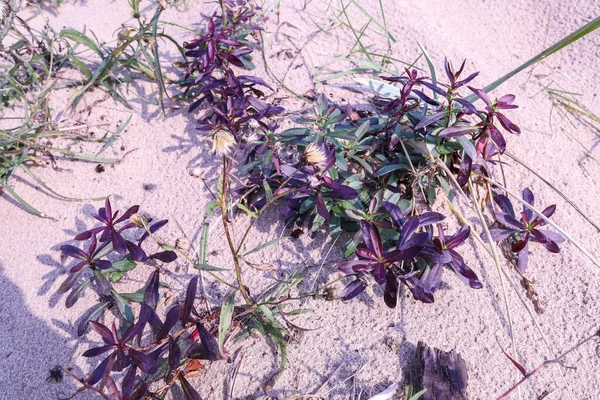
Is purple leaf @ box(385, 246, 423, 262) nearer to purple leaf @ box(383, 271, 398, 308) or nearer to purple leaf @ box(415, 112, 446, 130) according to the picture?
purple leaf @ box(383, 271, 398, 308)

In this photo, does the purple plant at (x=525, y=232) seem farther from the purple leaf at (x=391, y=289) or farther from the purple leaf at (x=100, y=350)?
the purple leaf at (x=100, y=350)

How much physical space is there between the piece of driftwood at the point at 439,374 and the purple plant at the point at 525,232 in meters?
0.44

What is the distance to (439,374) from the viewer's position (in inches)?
57.0

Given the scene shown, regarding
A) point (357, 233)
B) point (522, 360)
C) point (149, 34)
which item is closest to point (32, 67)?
point (149, 34)

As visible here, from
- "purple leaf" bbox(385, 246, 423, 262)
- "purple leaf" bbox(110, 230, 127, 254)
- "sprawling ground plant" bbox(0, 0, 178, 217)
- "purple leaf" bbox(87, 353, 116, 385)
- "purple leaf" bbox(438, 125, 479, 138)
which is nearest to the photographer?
"purple leaf" bbox(87, 353, 116, 385)

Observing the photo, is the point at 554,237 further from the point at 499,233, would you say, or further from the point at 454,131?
the point at 454,131

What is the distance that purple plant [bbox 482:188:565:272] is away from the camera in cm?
164

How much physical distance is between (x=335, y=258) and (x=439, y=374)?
53cm

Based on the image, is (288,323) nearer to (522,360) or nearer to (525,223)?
(522,360)

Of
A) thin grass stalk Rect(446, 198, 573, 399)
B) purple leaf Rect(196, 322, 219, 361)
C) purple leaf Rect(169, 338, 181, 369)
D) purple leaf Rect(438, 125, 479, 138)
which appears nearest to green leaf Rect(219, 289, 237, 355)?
purple leaf Rect(196, 322, 219, 361)

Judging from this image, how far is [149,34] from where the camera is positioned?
225cm

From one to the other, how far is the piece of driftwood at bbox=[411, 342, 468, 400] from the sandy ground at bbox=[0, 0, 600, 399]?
0.06 meters

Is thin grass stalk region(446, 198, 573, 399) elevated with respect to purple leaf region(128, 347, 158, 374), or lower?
elevated

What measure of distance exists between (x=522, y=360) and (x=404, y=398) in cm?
42
